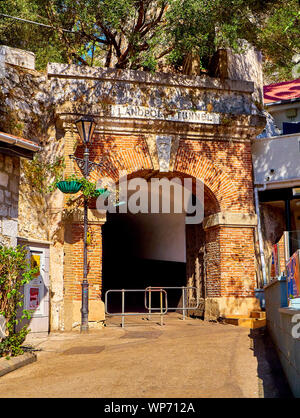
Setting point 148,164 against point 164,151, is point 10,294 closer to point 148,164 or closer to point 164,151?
point 148,164

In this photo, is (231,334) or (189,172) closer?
(231,334)

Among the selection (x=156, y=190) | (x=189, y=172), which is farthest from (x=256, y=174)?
(x=156, y=190)

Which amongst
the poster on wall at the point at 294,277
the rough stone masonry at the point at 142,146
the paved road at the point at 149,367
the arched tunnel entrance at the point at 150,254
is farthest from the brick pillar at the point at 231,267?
the poster on wall at the point at 294,277

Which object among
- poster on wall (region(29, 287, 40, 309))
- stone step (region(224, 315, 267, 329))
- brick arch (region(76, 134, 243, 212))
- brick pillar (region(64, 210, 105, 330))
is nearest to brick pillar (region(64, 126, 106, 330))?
brick pillar (region(64, 210, 105, 330))

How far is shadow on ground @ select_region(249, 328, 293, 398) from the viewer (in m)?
5.31

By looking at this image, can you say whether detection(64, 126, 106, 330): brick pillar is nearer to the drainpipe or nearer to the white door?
the white door

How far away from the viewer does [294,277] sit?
19.1 feet

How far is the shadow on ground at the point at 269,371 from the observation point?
17.4 feet

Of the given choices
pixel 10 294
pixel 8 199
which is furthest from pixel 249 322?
pixel 8 199

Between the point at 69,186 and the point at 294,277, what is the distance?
6469 mm

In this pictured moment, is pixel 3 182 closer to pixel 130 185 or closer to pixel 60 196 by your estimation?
pixel 60 196

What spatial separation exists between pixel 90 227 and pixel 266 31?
11878 millimetres

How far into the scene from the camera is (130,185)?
607 inches

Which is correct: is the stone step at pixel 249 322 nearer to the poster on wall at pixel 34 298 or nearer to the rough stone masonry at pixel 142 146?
the rough stone masonry at pixel 142 146
